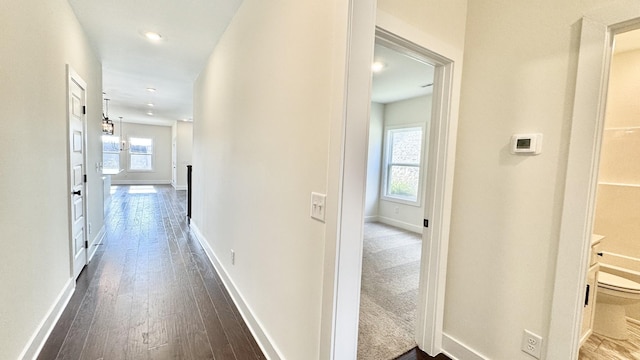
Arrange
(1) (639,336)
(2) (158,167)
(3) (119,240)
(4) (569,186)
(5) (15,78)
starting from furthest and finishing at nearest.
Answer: (2) (158,167)
(3) (119,240)
(1) (639,336)
(5) (15,78)
(4) (569,186)

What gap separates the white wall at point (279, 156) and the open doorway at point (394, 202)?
504mm

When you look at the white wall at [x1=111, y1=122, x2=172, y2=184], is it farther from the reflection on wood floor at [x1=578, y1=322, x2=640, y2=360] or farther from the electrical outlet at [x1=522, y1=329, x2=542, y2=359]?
the reflection on wood floor at [x1=578, y1=322, x2=640, y2=360]

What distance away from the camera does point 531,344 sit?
1516mm

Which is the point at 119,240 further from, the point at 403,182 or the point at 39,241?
the point at 403,182

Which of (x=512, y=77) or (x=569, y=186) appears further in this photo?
(x=512, y=77)

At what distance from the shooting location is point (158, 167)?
1172 centimetres

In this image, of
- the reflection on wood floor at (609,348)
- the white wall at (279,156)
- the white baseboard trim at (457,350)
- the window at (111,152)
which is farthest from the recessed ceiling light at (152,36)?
the window at (111,152)

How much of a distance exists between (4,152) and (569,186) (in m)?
2.93

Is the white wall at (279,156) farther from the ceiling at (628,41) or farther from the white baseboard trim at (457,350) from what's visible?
the ceiling at (628,41)

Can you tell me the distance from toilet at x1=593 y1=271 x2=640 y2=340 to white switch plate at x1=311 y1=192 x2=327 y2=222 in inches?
96.0

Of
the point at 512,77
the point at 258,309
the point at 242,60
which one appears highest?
the point at 242,60

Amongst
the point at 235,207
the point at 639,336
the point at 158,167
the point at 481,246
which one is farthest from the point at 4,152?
the point at 158,167

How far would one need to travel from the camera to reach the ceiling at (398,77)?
335cm

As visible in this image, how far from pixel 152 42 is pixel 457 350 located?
432cm
